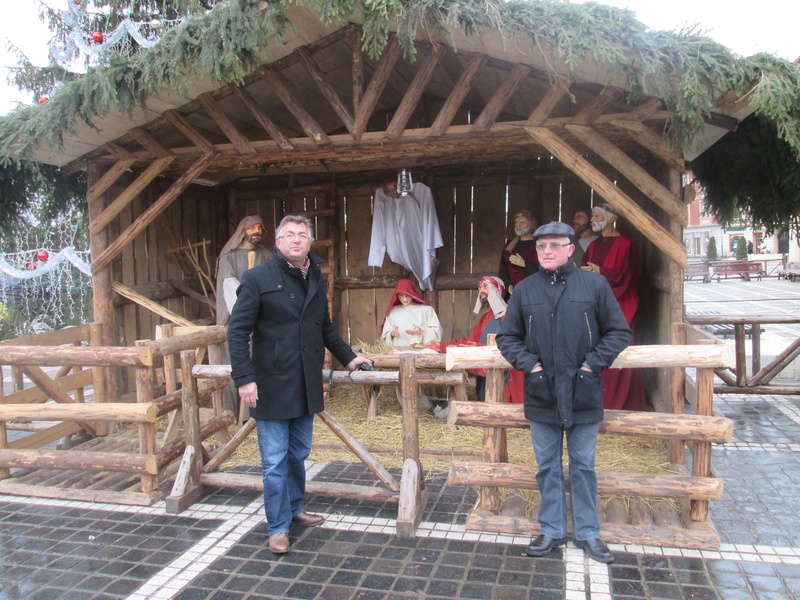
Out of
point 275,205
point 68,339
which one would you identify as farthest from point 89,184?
point 275,205

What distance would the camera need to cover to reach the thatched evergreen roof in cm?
393

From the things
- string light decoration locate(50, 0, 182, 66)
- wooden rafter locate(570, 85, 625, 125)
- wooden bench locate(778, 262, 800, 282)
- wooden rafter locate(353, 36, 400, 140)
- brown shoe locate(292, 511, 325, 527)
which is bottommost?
brown shoe locate(292, 511, 325, 527)

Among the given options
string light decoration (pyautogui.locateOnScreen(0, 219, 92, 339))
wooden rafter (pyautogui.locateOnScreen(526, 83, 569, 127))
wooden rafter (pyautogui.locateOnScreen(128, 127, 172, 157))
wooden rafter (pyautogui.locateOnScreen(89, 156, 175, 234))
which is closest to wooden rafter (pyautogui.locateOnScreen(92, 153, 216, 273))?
wooden rafter (pyautogui.locateOnScreen(89, 156, 175, 234))

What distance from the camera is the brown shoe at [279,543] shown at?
343 centimetres

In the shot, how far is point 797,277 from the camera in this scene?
2606 cm

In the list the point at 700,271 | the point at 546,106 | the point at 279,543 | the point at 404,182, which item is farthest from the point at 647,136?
the point at 700,271

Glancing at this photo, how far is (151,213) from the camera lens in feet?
19.4

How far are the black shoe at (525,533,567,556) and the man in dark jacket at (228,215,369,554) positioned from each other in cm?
141

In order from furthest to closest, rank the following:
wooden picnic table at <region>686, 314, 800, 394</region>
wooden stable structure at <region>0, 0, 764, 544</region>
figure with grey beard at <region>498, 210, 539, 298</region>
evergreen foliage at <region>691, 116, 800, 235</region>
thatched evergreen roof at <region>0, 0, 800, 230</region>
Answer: wooden picnic table at <region>686, 314, 800, 394</region>, figure with grey beard at <region>498, 210, 539, 298</region>, evergreen foliage at <region>691, 116, 800, 235</region>, wooden stable structure at <region>0, 0, 764, 544</region>, thatched evergreen roof at <region>0, 0, 800, 230</region>

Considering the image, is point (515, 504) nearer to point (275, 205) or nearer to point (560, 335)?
point (560, 335)

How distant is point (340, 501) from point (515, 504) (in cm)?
122

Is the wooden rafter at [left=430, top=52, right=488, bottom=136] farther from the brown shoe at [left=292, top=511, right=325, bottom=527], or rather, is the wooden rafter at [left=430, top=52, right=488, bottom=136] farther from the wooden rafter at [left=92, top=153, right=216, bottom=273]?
the brown shoe at [left=292, top=511, right=325, bottom=527]

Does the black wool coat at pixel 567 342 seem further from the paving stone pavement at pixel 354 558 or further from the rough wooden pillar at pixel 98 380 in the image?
the rough wooden pillar at pixel 98 380

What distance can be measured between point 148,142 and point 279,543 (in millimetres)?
4096
